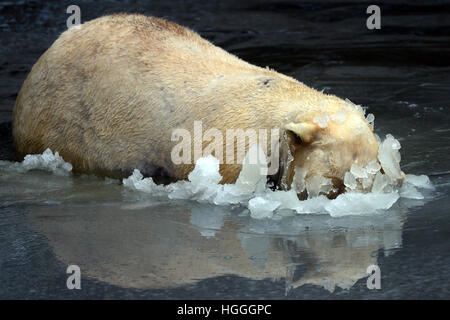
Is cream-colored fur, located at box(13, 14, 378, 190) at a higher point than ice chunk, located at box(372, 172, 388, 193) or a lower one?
higher

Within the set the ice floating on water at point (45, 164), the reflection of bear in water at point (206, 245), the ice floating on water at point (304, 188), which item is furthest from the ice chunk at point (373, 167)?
the ice floating on water at point (45, 164)

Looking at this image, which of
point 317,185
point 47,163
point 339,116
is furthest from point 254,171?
point 47,163

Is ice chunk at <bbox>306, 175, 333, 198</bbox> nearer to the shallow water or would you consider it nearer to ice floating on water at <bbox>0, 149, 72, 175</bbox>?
the shallow water

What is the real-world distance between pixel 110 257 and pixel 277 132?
1206 millimetres

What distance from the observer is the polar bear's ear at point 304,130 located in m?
4.23

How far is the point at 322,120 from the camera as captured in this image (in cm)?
426

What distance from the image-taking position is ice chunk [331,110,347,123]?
4.27m

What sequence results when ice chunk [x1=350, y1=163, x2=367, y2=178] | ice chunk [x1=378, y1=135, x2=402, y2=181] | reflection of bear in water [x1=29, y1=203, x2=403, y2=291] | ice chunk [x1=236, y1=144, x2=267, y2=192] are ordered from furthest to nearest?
ice chunk [x1=236, y1=144, x2=267, y2=192], ice chunk [x1=378, y1=135, x2=402, y2=181], ice chunk [x1=350, y1=163, x2=367, y2=178], reflection of bear in water [x1=29, y1=203, x2=403, y2=291]

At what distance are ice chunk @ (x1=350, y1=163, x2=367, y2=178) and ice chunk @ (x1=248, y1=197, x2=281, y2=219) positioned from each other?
403 millimetres

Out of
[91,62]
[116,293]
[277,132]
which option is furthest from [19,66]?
[116,293]

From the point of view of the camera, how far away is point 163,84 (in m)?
5.14

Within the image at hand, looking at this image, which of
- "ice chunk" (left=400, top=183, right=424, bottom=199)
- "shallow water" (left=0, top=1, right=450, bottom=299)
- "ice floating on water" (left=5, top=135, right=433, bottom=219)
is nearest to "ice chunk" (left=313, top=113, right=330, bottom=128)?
"ice floating on water" (left=5, top=135, right=433, bottom=219)

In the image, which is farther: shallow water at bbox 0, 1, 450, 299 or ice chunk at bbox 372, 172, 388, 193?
ice chunk at bbox 372, 172, 388, 193

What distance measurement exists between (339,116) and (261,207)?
60cm
